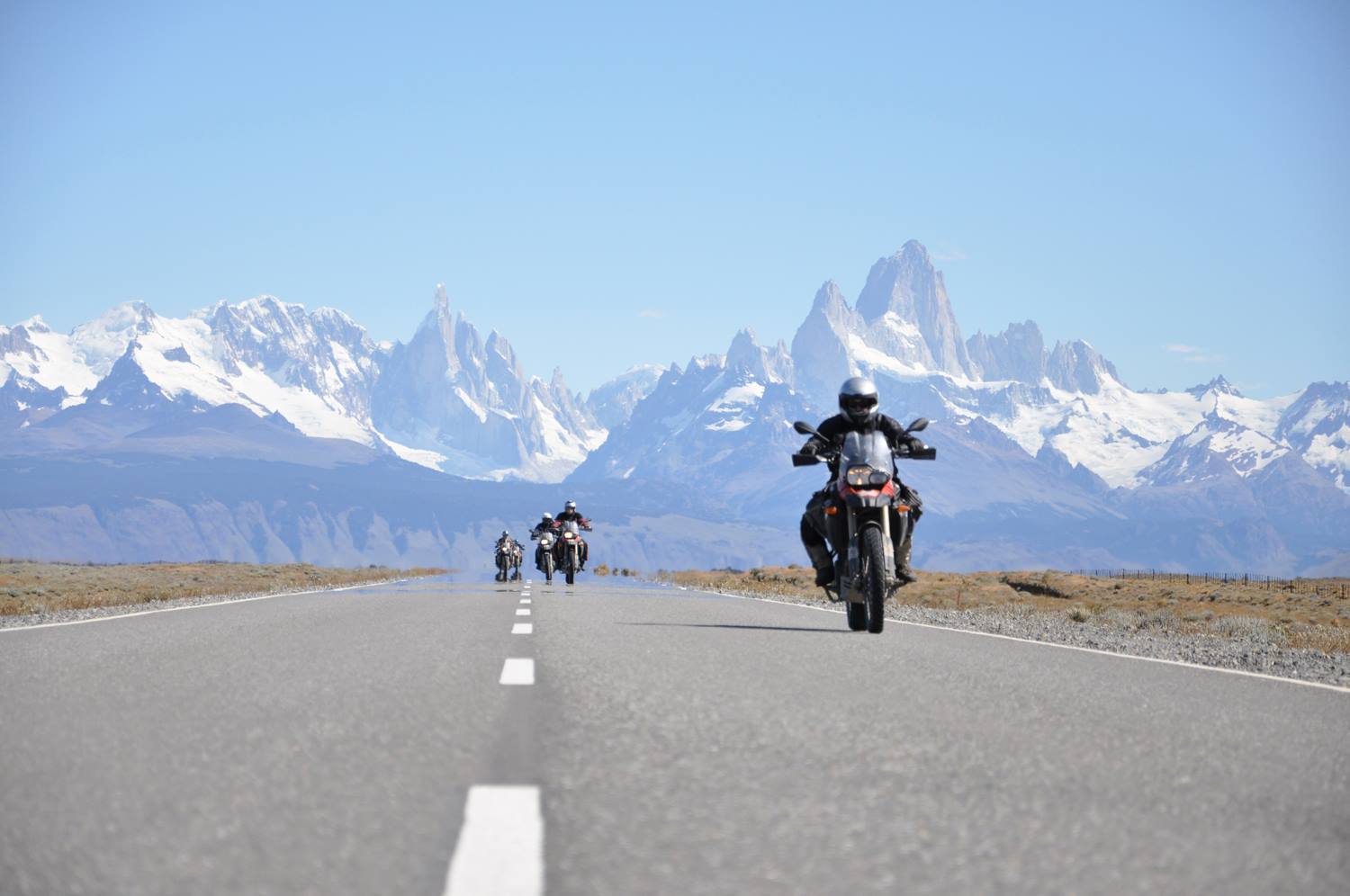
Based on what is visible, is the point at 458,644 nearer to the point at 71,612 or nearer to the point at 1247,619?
the point at 71,612

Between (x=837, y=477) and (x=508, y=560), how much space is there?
3367 centimetres

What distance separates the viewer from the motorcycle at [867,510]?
611 inches

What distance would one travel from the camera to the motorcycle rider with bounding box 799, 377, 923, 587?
52.7 feet

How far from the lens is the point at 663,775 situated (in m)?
6.84

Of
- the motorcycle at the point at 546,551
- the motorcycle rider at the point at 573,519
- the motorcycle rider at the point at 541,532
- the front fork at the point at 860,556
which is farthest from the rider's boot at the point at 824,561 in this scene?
the motorcycle at the point at 546,551

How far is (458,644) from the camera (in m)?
14.5

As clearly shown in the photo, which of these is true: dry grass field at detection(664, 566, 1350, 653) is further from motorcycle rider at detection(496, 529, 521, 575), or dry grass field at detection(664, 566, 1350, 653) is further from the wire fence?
motorcycle rider at detection(496, 529, 521, 575)

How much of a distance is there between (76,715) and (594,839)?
4598 millimetres

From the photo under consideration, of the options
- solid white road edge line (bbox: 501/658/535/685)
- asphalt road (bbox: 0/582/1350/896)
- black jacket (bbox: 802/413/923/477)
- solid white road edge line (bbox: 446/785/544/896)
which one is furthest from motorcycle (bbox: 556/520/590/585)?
solid white road edge line (bbox: 446/785/544/896)

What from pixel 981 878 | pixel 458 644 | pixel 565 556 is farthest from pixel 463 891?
pixel 565 556

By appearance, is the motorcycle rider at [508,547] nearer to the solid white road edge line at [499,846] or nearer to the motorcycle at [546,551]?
the motorcycle at [546,551]

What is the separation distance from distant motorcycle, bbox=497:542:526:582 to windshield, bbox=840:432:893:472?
108 ft

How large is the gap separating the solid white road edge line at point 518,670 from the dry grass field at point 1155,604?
11.5 meters

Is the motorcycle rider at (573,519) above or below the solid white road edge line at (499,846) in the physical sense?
above
